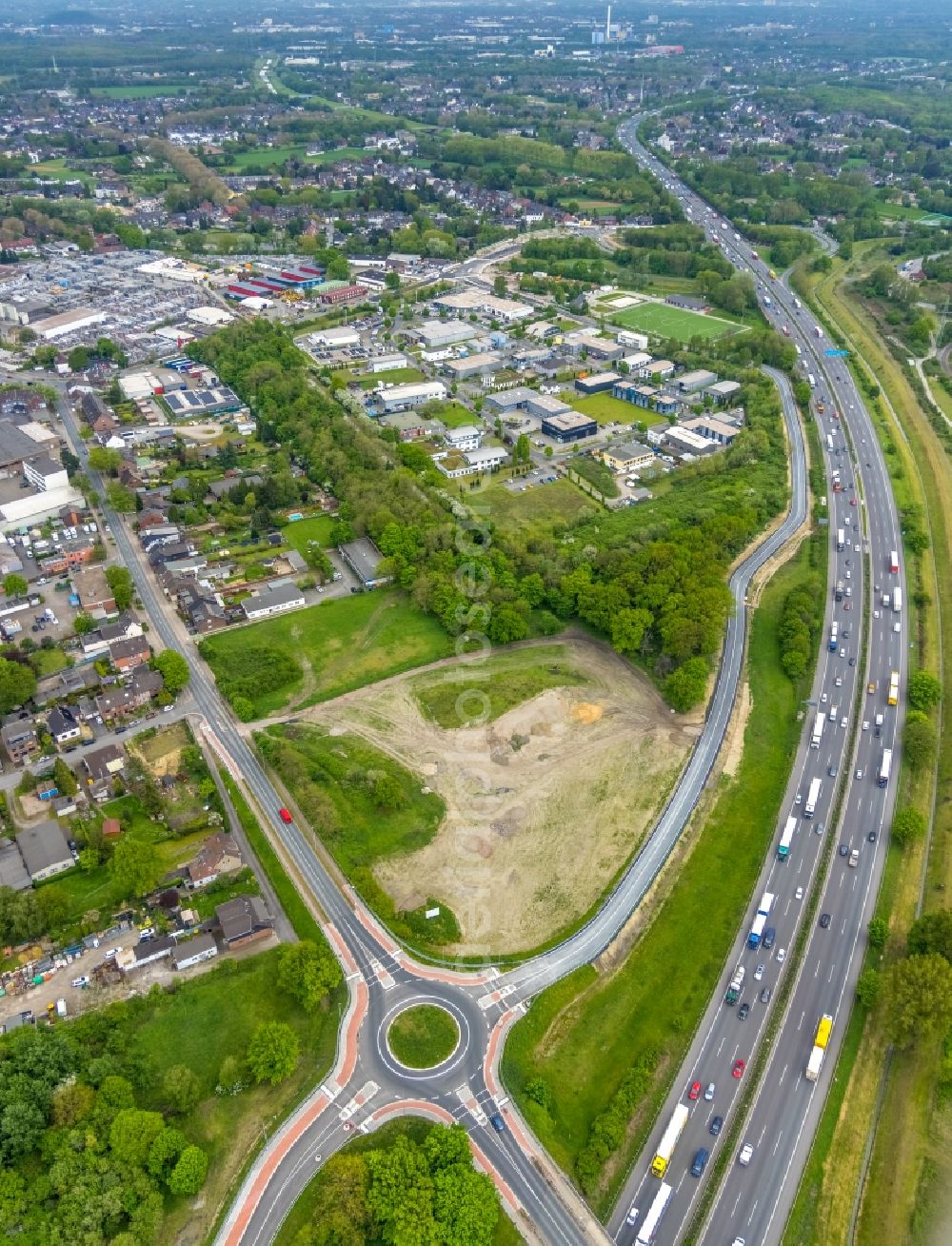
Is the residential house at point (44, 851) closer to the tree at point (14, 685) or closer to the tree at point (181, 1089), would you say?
the tree at point (14, 685)

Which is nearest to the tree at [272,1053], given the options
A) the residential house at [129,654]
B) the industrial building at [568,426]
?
the residential house at [129,654]

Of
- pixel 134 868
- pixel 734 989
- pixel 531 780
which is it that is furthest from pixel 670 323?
pixel 134 868

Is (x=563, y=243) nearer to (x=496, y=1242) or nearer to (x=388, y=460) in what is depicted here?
(x=388, y=460)

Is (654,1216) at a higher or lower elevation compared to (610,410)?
lower

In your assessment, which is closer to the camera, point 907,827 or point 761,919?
point 761,919

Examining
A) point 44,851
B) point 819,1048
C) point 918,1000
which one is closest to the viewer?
point 918,1000

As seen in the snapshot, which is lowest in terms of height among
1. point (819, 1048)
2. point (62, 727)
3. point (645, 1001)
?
point (645, 1001)

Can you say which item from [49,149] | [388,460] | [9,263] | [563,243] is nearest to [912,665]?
[388,460]

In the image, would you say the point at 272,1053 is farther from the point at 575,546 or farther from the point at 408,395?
the point at 408,395
